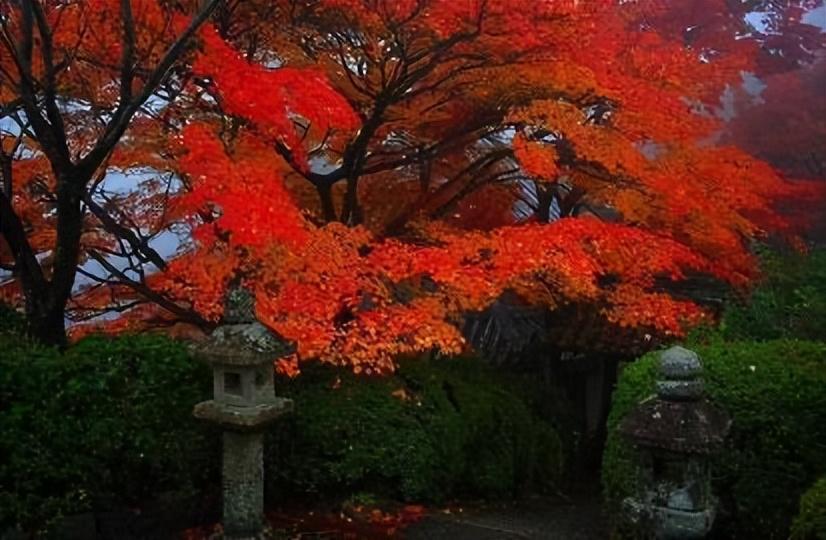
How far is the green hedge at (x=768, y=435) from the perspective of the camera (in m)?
7.85

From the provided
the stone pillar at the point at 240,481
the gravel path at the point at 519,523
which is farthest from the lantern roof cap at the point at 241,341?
the gravel path at the point at 519,523

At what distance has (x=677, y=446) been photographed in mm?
5137

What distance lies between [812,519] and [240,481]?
4.70 meters

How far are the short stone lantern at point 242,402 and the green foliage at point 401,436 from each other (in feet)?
7.07

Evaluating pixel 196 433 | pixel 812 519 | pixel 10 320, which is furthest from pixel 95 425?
pixel 812 519

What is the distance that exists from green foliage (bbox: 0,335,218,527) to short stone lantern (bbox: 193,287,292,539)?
A: 126 cm

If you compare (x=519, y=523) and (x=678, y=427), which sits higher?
(x=678, y=427)

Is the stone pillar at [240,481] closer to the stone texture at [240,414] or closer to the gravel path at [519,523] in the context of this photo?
the stone texture at [240,414]

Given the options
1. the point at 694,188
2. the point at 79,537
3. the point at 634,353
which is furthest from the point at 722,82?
the point at 79,537

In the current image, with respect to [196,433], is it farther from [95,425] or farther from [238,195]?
[238,195]

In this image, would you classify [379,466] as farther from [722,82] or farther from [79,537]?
[722,82]

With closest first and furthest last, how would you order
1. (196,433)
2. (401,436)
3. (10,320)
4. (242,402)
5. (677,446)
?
(677,446), (242,402), (196,433), (10,320), (401,436)

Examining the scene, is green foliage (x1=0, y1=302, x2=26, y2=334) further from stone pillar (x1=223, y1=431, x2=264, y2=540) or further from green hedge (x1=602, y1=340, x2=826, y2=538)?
green hedge (x1=602, y1=340, x2=826, y2=538)

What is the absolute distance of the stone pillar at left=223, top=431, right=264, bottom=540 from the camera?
730cm
